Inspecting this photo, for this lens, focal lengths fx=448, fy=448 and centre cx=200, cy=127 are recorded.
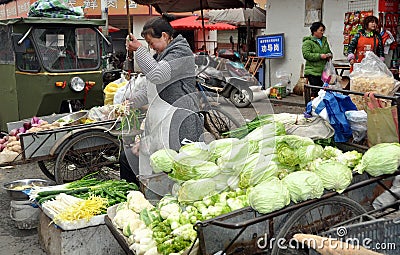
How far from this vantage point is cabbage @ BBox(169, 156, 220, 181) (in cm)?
323

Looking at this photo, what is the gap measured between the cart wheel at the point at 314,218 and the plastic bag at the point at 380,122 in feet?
2.81

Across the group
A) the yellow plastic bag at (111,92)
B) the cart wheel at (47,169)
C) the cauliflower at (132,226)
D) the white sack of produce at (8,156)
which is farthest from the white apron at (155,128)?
the yellow plastic bag at (111,92)

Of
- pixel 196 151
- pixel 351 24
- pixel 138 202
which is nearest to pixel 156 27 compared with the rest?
pixel 196 151

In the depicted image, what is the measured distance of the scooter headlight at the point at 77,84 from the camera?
6797mm

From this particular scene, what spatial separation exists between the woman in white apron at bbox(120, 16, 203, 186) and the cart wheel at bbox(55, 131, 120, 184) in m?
1.63

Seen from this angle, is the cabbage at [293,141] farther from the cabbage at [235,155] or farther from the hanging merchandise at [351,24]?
the hanging merchandise at [351,24]

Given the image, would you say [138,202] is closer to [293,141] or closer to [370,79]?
[293,141]

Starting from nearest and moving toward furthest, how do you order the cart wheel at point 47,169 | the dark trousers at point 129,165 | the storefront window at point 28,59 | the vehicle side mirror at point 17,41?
the dark trousers at point 129,165 < the cart wheel at point 47,169 < the vehicle side mirror at point 17,41 < the storefront window at point 28,59

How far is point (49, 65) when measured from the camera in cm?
678

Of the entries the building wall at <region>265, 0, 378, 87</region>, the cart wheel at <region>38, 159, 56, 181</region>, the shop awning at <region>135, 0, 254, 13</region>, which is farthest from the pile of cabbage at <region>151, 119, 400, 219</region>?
the building wall at <region>265, 0, 378, 87</region>

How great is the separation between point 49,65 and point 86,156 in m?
1.87

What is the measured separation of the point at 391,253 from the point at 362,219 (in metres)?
0.28

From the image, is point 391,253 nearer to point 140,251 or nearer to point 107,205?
point 140,251

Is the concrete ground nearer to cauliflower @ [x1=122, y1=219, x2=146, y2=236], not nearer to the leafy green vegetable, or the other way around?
the leafy green vegetable
